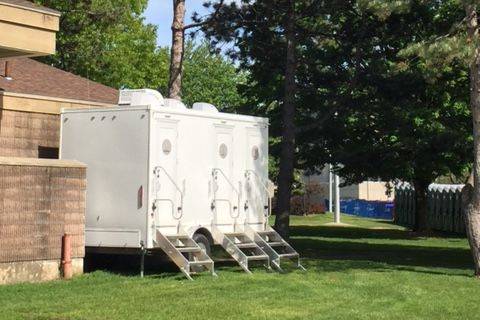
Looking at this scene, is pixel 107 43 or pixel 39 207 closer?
pixel 39 207

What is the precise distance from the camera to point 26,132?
1516 cm

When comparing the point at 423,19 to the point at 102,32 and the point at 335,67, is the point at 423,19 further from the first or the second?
the point at 102,32

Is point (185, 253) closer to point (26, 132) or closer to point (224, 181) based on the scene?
point (224, 181)

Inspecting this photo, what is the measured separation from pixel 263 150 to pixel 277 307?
253 inches

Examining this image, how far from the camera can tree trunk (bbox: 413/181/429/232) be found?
1383 inches

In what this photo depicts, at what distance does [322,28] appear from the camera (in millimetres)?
23578

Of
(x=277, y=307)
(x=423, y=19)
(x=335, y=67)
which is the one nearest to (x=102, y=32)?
(x=335, y=67)

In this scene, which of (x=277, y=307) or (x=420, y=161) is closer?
(x=277, y=307)

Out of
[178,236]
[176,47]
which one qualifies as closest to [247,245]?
[178,236]

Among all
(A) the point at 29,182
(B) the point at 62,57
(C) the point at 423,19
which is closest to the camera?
(A) the point at 29,182

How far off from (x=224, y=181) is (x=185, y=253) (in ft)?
6.40

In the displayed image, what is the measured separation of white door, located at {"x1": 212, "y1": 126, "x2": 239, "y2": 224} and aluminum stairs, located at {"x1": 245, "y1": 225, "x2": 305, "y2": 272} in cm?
61

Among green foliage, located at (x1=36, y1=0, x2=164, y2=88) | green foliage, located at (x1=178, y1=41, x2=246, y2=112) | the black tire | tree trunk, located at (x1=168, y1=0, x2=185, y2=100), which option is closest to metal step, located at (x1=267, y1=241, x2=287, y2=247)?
the black tire

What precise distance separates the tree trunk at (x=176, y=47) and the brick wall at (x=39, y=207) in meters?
6.54
